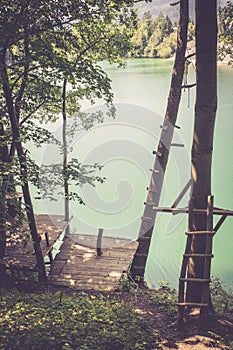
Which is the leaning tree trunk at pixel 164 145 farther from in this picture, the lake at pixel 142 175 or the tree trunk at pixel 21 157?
the tree trunk at pixel 21 157

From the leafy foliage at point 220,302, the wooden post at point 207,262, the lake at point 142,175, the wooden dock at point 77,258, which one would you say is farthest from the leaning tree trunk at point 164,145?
the wooden post at point 207,262

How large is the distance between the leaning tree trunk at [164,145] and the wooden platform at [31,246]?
211cm

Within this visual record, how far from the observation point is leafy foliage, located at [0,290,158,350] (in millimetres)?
4809

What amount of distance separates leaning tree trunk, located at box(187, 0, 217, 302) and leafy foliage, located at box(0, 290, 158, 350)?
1.21 m

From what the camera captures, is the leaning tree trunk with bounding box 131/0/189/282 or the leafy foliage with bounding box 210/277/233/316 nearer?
the leafy foliage with bounding box 210/277/233/316

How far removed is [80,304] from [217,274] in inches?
257

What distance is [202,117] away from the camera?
5570 mm

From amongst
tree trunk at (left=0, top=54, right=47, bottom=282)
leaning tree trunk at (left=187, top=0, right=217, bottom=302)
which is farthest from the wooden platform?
leaning tree trunk at (left=187, top=0, right=217, bottom=302)

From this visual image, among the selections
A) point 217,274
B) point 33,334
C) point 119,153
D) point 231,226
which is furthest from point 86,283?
point 119,153

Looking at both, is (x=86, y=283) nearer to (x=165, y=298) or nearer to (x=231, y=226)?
(x=165, y=298)

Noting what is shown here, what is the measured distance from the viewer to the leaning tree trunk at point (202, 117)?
207 inches

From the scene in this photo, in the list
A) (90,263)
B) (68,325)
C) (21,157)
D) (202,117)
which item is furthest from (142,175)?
(68,325)

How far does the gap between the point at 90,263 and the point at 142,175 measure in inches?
502

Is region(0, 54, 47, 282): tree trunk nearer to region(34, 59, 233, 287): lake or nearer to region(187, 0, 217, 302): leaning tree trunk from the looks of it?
region(187, 0, 217, 302): leaning tree trunk
